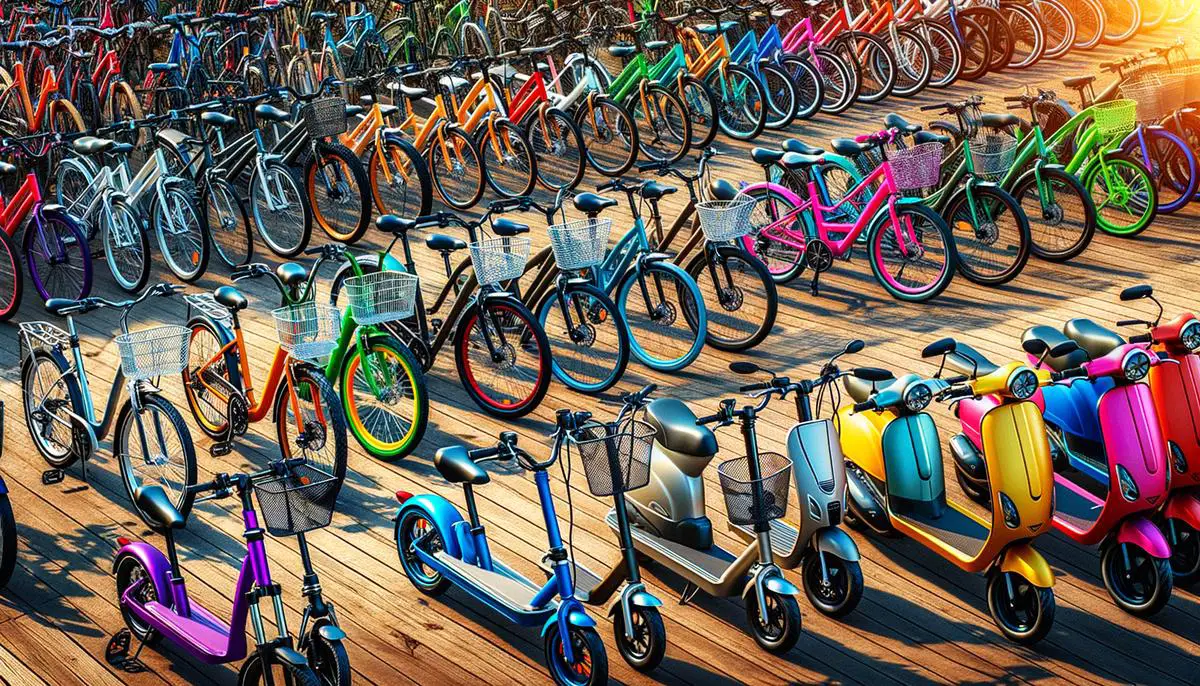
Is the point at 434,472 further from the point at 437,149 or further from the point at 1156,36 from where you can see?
the point at 1156,36

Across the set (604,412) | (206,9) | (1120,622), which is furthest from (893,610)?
(206,9)

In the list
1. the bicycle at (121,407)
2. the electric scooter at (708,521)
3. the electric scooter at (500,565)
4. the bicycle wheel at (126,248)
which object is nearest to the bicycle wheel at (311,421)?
the bicycle at (121,407)

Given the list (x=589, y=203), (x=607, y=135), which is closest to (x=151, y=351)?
(x=589, y=203)

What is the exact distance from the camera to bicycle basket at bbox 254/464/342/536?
4.21 m

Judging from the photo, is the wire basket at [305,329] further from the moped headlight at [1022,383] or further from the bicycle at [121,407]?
the moped headlight at [1022,383]

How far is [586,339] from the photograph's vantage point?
21.6 ft

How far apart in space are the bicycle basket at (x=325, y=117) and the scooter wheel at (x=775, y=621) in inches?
179

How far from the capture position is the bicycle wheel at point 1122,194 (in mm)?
8234

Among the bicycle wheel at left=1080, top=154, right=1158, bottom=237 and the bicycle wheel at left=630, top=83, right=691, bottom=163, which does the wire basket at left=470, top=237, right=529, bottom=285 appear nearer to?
the bicycle wheel at left=630, top=83, right=691, bottom=163

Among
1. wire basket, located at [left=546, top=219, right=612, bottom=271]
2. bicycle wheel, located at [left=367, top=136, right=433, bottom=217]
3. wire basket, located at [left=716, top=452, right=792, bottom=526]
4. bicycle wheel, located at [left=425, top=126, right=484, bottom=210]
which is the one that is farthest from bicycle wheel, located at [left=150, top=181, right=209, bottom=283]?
wire basket, located at [left=716, top=452, right=792, bottom=526]

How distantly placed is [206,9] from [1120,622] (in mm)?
10669

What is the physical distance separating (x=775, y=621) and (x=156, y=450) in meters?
2.66

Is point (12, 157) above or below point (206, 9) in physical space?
below

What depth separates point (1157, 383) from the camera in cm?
488
